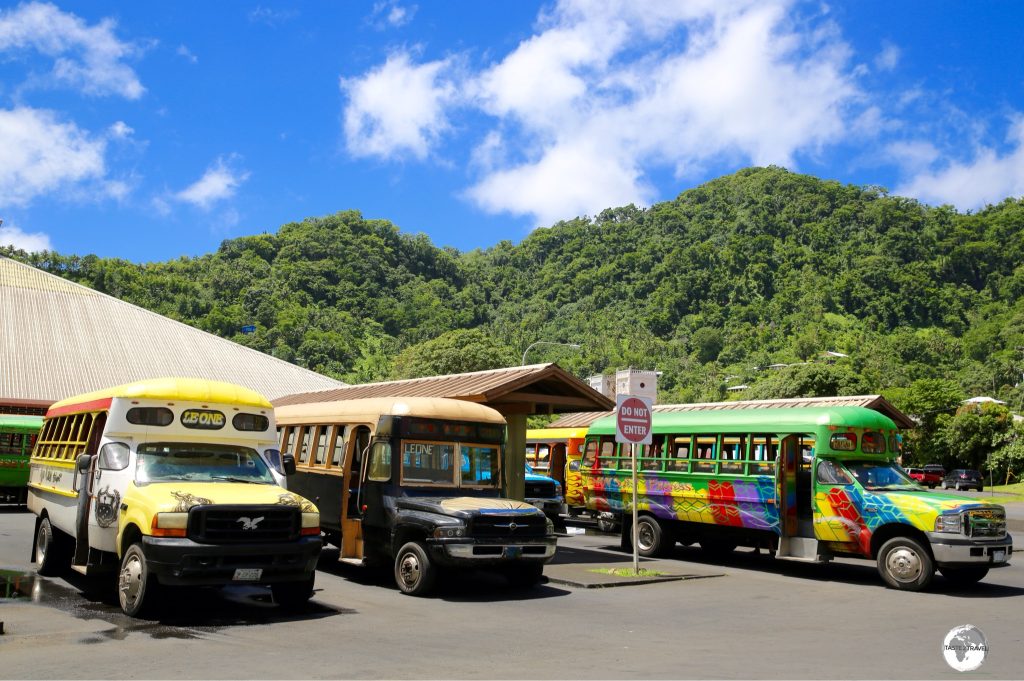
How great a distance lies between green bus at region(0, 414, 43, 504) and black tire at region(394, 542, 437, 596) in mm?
→ 19676

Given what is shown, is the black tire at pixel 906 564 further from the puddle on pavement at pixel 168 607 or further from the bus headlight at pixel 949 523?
the puddle on pavement at pixel 168 607

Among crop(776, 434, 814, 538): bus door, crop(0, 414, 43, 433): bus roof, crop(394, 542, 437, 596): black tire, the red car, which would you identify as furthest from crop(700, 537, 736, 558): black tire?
the red car

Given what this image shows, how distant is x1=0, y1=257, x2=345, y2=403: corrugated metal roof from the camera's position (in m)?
39.3

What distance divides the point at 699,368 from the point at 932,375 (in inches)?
1005

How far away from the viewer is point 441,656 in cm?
911

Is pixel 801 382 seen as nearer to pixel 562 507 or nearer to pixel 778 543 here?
pixel 562 507

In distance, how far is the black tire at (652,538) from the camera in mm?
18891

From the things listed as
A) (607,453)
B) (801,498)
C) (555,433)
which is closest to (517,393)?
(607,453)

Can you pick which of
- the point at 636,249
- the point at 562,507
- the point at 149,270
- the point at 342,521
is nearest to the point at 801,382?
the point at 562,507

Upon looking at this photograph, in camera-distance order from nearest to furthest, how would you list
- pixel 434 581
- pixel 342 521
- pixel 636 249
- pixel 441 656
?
pixel 441 656
pixel 434 581
pixel 342 521
pixel 636 249

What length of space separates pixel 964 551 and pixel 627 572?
5101 mm

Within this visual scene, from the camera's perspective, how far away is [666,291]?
13500cm

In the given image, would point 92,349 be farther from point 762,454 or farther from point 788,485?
point 788,485

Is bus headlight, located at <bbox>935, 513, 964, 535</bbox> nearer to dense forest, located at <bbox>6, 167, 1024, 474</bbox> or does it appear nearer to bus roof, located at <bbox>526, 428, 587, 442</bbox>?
bus roof, located at <bbox>526, 428, 587, 442</bbox>
